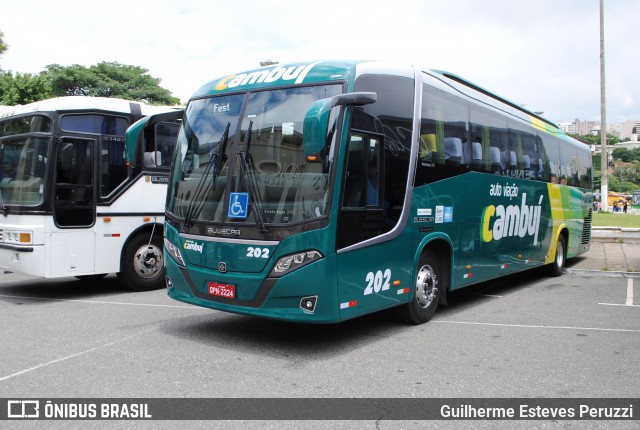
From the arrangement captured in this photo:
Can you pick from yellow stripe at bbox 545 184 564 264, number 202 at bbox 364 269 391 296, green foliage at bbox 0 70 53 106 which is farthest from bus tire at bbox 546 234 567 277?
green foliage at bbox 0 70 53 106

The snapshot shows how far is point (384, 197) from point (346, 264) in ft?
3.30

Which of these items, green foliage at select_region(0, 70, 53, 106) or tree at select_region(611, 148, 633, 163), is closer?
green foliage at select_region(0, 70, 53, 106)

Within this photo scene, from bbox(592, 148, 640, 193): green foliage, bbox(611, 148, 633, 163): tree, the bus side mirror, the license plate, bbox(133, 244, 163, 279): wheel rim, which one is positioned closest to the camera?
the bus side mirror

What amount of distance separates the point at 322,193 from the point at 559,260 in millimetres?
8990

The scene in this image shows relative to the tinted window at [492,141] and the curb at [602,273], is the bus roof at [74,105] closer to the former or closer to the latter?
the tinted window at [492,141]

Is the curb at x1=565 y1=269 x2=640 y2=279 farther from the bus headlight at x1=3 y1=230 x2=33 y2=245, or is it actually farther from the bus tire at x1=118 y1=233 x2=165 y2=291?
the bus headlight at x1=3 y1=230 x2=33 y2=245

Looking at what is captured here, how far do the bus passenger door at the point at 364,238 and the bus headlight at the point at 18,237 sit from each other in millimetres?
5342

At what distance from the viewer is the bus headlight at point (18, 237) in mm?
8658

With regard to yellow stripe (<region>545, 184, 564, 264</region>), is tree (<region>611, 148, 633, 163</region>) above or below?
above

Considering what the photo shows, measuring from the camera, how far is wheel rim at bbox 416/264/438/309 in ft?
24.4

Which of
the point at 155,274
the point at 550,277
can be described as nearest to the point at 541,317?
the point at 550,277

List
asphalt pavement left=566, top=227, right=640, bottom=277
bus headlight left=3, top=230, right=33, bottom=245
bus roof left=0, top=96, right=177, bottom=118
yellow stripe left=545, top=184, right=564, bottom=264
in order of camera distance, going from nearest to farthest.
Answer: bus headlight left=3, top=230, right=33, bottom=245
bus roof left=0, top=96, right=177, bottom=118
yellow stripe left=545, top=184, right=564, bottom=264
asphalt pavement left=566, top=227, right=640, bottom=277

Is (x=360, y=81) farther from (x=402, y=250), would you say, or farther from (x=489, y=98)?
(x=489, y=98)

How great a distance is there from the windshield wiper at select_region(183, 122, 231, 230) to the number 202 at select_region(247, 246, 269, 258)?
913 millimetres
